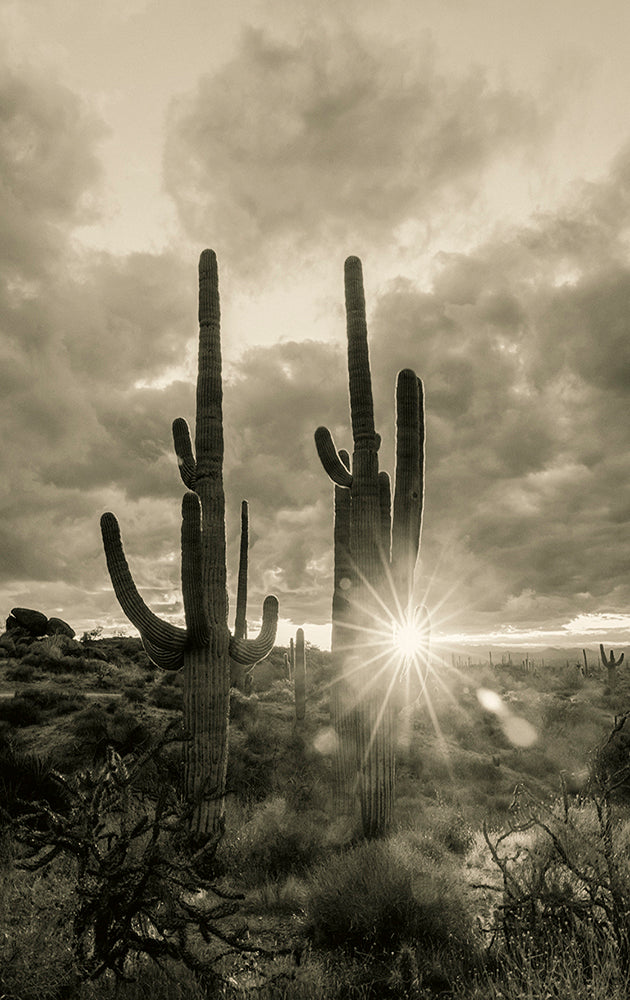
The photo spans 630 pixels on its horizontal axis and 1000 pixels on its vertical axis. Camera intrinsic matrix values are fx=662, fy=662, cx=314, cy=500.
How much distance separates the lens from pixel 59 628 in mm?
37875

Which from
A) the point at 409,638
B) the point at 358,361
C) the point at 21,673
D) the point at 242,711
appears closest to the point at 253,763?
the point at 242,711

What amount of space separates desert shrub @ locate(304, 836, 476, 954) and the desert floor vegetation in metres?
0.02

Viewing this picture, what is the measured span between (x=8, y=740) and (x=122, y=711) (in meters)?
3.95

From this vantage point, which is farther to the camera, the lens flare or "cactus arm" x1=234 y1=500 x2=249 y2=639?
"cactus arm" x1=234 y1=500 x2=249 y2=639

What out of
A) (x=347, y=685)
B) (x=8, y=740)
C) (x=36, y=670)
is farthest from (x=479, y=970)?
(x=36, y=670)

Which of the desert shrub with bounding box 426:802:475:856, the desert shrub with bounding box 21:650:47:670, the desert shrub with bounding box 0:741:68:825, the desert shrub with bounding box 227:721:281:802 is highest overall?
the desert shrub with bounding box 21:650:47:670

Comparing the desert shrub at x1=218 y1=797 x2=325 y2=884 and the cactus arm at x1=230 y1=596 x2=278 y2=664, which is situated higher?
the cactus arm at x1=230 y1=596 x2=278 y2=664

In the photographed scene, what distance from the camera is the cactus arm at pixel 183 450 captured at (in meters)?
11.6

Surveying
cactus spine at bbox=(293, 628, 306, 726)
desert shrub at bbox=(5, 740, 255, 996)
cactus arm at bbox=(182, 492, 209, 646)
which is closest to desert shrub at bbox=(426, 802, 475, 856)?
cactus arm at bbox=(182, 492, 209, 646)

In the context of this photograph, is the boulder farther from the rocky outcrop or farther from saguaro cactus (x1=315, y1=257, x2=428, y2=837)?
saguaro cactus (x1=315, y1=257, x2=428, y2=837)

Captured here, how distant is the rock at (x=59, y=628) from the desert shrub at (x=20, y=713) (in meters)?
18.0

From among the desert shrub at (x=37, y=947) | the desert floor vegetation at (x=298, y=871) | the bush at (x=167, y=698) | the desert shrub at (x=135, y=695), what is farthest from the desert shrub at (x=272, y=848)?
the desert shrub at (x=135, y=695)

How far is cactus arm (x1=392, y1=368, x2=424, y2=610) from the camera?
10422mm

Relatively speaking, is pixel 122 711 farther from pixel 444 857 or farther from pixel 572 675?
pixel 572 675
